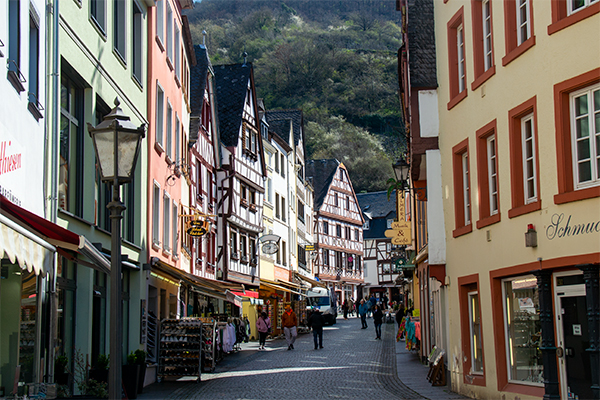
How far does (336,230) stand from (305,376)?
159ft

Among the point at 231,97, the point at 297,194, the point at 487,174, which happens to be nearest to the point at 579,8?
the point at 487,174

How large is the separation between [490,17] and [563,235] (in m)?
4.42

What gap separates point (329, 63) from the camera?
→ 4272 inches

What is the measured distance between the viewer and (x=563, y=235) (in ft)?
33.2

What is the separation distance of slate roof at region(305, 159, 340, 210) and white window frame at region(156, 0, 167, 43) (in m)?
43.1

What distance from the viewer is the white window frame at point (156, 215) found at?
18625mm

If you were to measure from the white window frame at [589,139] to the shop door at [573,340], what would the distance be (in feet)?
4.26

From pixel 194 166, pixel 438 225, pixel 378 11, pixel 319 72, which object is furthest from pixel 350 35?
pixel 438 225

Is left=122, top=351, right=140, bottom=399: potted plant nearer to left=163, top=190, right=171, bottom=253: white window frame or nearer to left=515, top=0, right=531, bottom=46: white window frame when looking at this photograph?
left=163, top=190, right=171, bottom=253: white window frame

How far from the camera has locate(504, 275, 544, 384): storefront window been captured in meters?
11.2

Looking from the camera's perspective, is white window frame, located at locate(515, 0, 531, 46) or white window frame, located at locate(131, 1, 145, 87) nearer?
white window frame, located at locate(515, 0, 531, 46)

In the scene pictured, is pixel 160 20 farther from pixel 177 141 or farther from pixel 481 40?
pixel 481 40

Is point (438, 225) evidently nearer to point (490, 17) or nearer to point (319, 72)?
point (490, 17)

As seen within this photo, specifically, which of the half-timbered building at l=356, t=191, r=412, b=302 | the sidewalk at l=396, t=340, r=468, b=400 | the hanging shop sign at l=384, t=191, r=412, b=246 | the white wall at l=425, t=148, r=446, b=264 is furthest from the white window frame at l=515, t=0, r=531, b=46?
the half-timbered building at l=356, t=191, r=412, b=302
